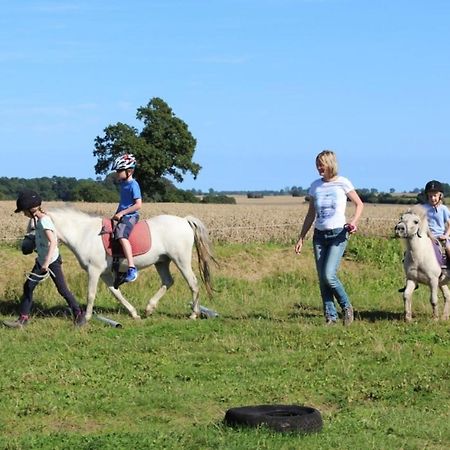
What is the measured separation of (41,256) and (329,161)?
14.5 ft

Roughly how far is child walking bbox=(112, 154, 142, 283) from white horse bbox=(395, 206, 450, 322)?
12.8ft

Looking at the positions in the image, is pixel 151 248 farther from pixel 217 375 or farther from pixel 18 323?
pixel 217 375

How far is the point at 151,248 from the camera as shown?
13.8m

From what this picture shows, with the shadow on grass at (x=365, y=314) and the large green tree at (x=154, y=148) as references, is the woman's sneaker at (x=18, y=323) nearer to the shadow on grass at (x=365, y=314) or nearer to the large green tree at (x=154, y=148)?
the shadow on grass at (x=365, y=314)

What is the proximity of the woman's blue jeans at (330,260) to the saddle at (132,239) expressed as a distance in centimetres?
282

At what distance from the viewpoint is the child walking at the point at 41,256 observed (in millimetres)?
12555

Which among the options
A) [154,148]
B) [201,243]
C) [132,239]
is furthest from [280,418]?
[154,148]

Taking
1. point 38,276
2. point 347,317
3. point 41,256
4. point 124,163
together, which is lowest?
point 347,317

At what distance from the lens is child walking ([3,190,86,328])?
1255 centimetres

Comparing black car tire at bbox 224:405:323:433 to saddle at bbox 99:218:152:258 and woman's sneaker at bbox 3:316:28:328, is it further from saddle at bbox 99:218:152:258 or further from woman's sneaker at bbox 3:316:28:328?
saddle at bbox 99:218:152:258

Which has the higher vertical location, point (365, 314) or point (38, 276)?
point (38, 276)

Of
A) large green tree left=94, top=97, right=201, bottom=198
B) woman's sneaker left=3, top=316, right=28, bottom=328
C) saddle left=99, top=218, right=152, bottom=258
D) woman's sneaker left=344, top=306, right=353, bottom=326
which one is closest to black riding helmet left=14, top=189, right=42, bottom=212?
saddle left=99, top=218, right=152, bottom=258

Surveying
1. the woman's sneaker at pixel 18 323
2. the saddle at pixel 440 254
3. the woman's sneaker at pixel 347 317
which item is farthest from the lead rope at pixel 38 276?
the saddle at pixel 440 254

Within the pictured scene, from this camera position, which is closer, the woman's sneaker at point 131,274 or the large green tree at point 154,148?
the woman's sneaker at point 131,274
